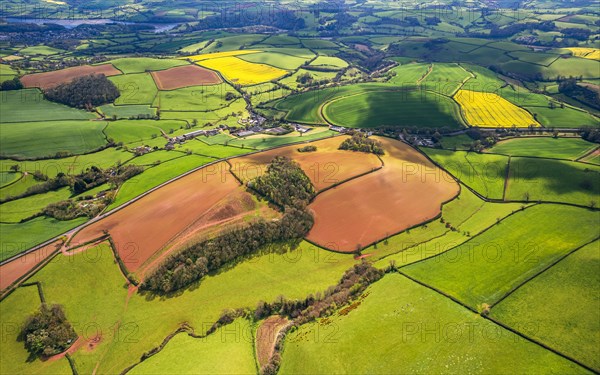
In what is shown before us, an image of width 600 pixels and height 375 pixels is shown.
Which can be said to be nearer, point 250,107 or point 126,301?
point 126,301

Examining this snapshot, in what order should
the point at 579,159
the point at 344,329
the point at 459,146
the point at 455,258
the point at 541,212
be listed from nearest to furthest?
1. the point at 344,329
2. the point at 455,258
3. the point at 541,212
4. the point at 579,159
5. the point at 459,146

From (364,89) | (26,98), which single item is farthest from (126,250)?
(364,89)

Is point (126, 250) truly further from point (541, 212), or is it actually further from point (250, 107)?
point (250, 107)

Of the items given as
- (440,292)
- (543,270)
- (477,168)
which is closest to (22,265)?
(440,292)

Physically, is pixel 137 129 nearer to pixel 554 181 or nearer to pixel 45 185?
pixel 45 185

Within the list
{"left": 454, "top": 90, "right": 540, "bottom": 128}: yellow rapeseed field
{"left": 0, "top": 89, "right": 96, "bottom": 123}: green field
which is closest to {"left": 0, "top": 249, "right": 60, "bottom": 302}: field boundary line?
{"left": 0, "top": 89, "right": 96, "bottom": 123}: green field

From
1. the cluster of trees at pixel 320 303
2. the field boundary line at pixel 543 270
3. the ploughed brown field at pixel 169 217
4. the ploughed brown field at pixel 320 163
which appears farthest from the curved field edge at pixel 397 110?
the cluster of trees at pixel 320 303
